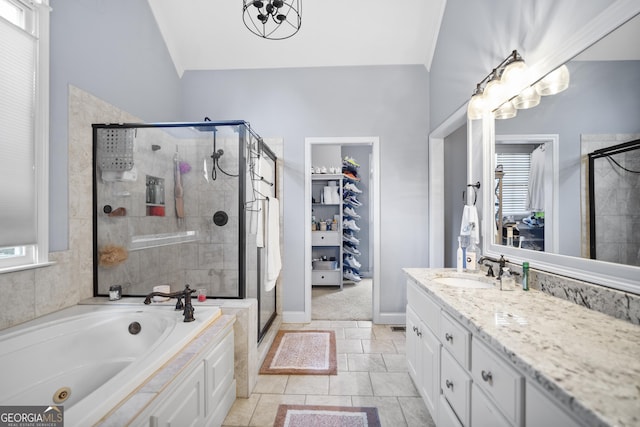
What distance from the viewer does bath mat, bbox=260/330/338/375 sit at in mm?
2216

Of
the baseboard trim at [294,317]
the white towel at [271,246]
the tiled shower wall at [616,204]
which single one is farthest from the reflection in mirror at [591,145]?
the baseboard trim at [294,317]

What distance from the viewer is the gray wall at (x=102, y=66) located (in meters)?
1.83

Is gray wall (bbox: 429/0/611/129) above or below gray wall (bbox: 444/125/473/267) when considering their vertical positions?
above

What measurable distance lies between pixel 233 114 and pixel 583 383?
11.3ft

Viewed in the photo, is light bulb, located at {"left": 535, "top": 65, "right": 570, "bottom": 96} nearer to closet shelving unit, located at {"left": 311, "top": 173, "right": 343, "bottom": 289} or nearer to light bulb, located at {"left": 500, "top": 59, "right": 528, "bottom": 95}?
light bulb, located at {"left": 500, "top": 59, "right": 528, "bottom": 95}

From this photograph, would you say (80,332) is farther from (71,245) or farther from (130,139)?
(130,139)

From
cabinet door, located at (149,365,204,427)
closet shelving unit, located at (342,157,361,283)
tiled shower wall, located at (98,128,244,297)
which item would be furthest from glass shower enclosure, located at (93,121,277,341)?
closet shelving unit, located at (342,157,361,283)

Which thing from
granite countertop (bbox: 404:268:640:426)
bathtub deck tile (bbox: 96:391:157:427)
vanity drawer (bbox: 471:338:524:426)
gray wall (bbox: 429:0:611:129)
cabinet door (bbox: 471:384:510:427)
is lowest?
cabinet door (bbox: 471:384:510:427)

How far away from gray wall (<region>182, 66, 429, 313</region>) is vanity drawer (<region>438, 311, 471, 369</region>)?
5.89 feet

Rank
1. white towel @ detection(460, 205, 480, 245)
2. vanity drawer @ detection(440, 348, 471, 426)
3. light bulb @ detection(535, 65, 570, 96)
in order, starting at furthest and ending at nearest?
white towel @ detection(460, 205, 480, 245) < light bulb @ detection(535, 65, 570, 96) < vanity drawer @ detection(440, 348, 471, 426)

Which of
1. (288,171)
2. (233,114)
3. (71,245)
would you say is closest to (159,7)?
(233,114)

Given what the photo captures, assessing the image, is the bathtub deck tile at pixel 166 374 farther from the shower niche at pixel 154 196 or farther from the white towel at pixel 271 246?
the shower niche at pixel 154 196

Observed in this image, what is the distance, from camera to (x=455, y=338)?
124cm

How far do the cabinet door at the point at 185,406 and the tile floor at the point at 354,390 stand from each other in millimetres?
441
